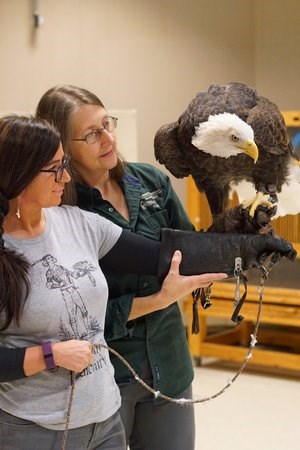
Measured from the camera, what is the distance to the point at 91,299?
62.0 inches

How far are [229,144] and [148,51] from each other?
10.0 ft

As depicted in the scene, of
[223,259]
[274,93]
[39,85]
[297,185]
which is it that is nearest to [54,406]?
[223,259]

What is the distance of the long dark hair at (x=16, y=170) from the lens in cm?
147

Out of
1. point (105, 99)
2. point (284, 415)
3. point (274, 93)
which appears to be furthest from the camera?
point (274, 93)

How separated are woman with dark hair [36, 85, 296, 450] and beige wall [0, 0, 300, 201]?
2239mm

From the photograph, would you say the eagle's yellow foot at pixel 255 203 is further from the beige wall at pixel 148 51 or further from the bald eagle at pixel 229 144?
the beige wall at pixel 148 51

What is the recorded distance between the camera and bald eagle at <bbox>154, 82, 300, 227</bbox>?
6.53ft

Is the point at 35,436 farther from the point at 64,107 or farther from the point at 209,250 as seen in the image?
the point at 64,107

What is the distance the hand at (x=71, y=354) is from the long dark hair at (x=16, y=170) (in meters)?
0.11

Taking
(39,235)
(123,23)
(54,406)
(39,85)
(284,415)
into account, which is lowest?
(284,415)

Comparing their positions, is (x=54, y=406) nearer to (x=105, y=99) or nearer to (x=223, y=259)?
(x=223, y=259)

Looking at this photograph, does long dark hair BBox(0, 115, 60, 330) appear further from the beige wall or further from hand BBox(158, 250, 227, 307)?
the beige wall

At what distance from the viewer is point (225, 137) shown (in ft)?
6.54

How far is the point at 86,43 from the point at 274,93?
1747 millimetres
